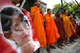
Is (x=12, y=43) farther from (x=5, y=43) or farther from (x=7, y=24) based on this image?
(x=7, y=24)

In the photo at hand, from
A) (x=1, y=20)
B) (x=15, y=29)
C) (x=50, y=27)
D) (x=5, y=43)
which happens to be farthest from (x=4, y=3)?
(x=50, y=27)

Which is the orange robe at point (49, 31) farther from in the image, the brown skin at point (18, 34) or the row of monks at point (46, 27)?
the brown skin at point (18, 34)

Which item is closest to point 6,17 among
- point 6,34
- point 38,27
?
point 6,34

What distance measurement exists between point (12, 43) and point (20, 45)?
0.31 ft

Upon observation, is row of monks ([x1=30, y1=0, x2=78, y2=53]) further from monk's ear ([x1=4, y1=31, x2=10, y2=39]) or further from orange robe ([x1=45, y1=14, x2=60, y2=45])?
Result: monk's ear ([x1=4, y1=31, x2=10, y2=39])

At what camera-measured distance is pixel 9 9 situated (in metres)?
0.70

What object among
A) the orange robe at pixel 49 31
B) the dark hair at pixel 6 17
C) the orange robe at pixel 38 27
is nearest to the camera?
the dark hair at pixel 6 17

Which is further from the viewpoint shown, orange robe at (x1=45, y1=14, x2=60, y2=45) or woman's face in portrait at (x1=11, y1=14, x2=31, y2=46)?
orange robe at (x1=45, y1=14, x2=60, y2=45)

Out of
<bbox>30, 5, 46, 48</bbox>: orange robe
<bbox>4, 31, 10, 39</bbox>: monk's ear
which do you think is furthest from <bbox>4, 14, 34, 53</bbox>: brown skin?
<bbox>30, 5, 46, 48</bbox>: orange robe

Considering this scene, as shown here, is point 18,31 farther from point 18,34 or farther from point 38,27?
point 38,27

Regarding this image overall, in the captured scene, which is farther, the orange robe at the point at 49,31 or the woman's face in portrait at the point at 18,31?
the orange robe at the point at 49,31

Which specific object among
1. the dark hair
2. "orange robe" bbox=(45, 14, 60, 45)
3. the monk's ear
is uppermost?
the dark hair

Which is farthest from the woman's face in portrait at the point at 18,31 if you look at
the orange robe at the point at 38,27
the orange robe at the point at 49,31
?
the orange robe at the point at 49,31

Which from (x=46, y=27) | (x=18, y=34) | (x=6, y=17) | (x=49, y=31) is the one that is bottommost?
(x=49, y=31)
